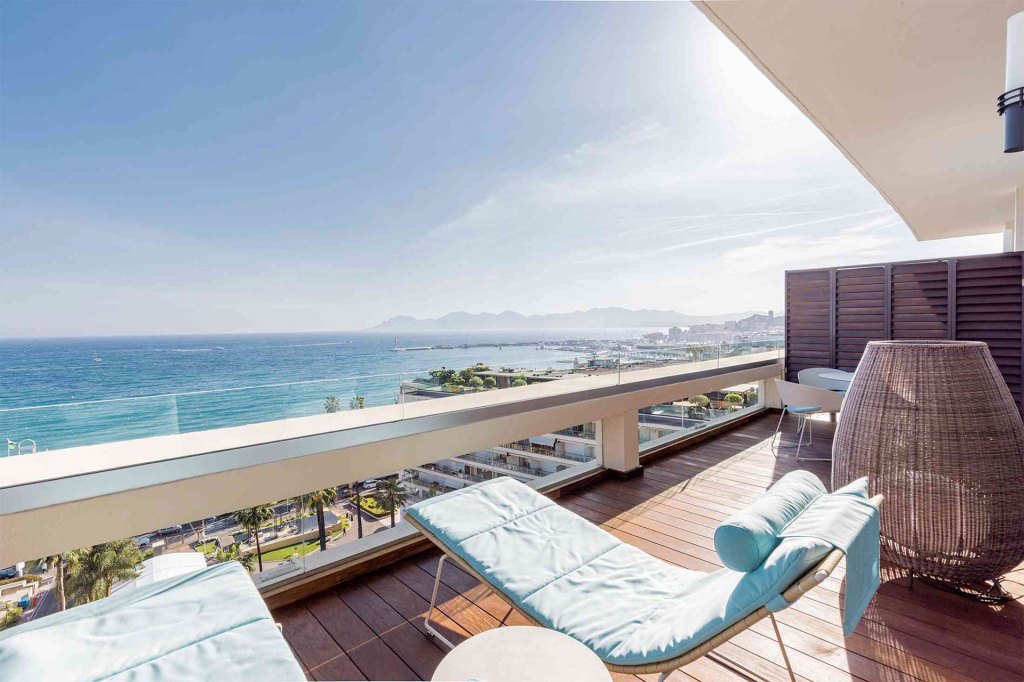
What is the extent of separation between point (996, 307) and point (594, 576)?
5882 millimetres

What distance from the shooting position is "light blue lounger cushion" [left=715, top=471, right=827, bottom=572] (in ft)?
4.27

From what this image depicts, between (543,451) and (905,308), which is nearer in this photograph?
(543,451)

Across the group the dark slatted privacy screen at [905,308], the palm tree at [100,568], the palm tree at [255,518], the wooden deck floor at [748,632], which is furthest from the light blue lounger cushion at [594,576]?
the dark slatted privacy screen at [905,308]

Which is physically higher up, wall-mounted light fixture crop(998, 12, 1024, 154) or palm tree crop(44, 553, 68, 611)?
wall-mounted light fixture crop(998, 12, 1024, 154)

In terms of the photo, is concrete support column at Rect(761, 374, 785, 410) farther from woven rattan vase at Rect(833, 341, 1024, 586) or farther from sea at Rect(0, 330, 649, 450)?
woven rattan vase at Rect(833, 341, 1024, 586)

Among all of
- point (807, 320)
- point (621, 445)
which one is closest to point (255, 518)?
point (621, 445)

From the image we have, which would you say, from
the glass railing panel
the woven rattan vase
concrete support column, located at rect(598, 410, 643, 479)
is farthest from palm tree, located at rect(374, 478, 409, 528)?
the woven rattan vase

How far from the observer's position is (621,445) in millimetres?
4098

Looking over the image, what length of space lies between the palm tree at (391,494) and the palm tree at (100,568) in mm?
1139

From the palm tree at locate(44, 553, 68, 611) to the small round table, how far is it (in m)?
1.97

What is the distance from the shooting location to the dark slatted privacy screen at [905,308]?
4766mm

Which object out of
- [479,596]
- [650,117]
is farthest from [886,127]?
[650,117]

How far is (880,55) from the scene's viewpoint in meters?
2.54

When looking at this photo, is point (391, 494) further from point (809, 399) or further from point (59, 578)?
point (809, 399)
